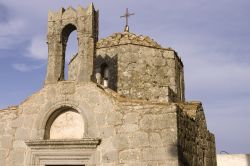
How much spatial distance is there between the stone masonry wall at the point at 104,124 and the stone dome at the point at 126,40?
10.9 feet

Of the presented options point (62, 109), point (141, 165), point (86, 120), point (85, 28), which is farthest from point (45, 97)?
point (141, 165)

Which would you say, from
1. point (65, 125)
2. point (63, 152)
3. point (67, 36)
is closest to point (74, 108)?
point (65, 125)

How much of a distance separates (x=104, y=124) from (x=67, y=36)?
7.44 feet

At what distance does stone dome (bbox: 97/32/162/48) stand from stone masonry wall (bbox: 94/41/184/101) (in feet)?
0.45

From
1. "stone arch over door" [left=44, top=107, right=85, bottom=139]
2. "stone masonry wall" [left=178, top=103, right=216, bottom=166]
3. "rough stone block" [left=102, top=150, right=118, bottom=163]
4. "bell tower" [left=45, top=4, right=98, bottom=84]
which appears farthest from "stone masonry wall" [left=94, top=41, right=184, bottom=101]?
"rough stone block" [left=102, top=150, right=118, bottom=163]

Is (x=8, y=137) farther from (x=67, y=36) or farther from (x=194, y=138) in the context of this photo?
(x=194, y=138)

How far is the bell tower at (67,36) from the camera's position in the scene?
7289 millimetres

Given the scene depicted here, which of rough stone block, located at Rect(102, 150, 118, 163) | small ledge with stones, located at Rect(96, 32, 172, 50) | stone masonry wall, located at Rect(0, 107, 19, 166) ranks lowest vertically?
rough stone block, located at Rect(102, 150, 118, 163)

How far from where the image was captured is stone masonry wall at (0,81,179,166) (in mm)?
6195

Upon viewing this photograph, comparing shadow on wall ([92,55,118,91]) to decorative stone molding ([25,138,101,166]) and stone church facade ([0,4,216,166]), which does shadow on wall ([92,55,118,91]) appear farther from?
decorative stone molding ([25,138,101,166])

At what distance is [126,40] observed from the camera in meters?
10.2

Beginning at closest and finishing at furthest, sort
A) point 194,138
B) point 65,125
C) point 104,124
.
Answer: point 104,124
point 65,125
point 194,138

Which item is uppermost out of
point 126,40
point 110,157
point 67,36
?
point 126,40

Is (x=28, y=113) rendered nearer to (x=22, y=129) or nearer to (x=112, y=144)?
(x=22, y=129)
